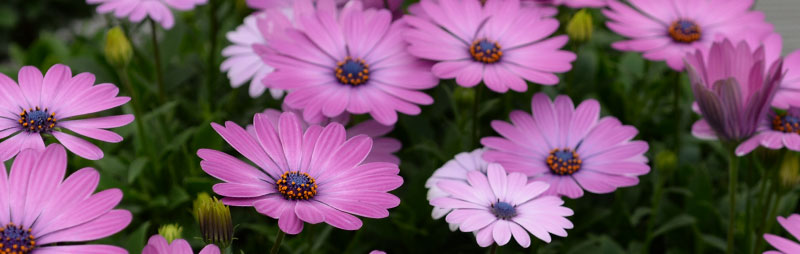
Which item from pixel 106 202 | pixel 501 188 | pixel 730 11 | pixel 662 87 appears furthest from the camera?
pixel 662 87

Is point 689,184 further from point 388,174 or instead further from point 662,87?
point 388,174

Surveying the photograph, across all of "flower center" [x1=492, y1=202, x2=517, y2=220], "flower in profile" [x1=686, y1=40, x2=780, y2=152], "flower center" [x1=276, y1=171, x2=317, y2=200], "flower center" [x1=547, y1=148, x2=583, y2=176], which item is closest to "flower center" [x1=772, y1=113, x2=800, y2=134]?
"flower in profile" [x1=686, y1=40, x2=780, y2=152]

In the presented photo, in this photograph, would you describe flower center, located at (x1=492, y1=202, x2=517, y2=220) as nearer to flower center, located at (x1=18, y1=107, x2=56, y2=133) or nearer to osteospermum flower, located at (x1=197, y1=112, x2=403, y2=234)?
osteospermum flower, located at (x1=197, y1=112, x2=403, y2=234)

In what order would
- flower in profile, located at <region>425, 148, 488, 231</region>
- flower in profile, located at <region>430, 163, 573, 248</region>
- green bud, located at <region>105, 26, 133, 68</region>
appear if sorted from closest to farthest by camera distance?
flower in profile, located at <region>430, 163, 573, 248</region> < flower in profile, located at <region>425, 148, 488, 231</region> < green bud, located at <region>105, 26, 133, 68</region>

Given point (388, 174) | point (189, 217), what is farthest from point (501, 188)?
point (189, 217)

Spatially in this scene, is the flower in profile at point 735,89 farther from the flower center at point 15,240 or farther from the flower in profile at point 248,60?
the flower center at point 15,240

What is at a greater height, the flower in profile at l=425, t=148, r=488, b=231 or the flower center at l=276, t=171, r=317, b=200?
the flower in profile at l=425, t=148, r=488, b=231

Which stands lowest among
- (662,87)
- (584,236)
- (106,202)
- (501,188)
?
(106,202)
